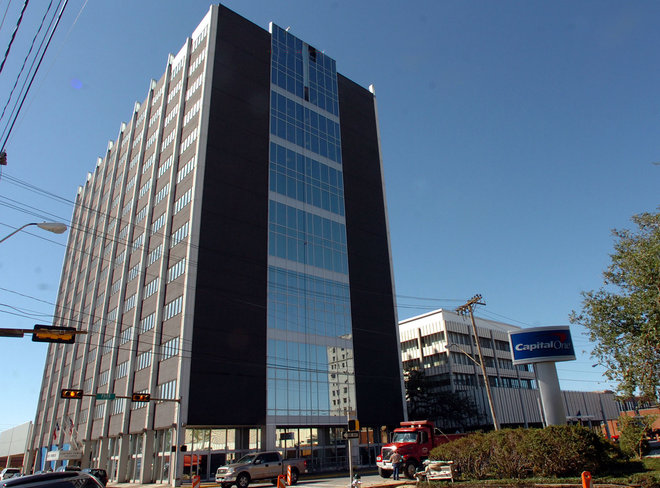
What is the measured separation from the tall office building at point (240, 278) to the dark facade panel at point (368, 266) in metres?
0.21

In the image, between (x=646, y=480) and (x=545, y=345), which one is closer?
(x=646, y=480)

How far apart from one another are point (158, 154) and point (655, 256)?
56.4 meters

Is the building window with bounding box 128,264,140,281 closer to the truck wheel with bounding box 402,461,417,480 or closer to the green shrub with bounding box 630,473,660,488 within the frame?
the truck wheel with bounding box 402,461,417,480

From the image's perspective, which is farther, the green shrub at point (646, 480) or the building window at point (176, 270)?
the building window at point (176, 270)

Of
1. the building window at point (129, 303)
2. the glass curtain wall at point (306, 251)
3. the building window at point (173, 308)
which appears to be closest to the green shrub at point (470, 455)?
the glass curtain wall at point (306, 251)

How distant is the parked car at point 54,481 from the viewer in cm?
908

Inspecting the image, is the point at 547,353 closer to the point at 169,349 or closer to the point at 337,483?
the point at 337,483

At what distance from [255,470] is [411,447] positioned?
10004 mm

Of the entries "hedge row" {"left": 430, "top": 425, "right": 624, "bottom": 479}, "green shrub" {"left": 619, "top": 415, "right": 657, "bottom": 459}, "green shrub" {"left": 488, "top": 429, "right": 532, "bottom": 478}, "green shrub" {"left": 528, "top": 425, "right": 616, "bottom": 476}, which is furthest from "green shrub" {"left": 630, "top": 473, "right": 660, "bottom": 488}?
"green shrub" {"left": 619, "top": 415, "right": 657, "bottom": 459}

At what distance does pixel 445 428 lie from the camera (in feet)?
235

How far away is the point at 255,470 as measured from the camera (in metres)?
30.9

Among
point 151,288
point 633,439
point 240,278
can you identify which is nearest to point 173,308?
point 240,278

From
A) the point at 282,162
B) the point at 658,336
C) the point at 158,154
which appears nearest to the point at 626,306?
the point at 658,336

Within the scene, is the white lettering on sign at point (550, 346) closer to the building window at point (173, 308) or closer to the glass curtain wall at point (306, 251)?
the glass curtain wall at point (306, 251)
